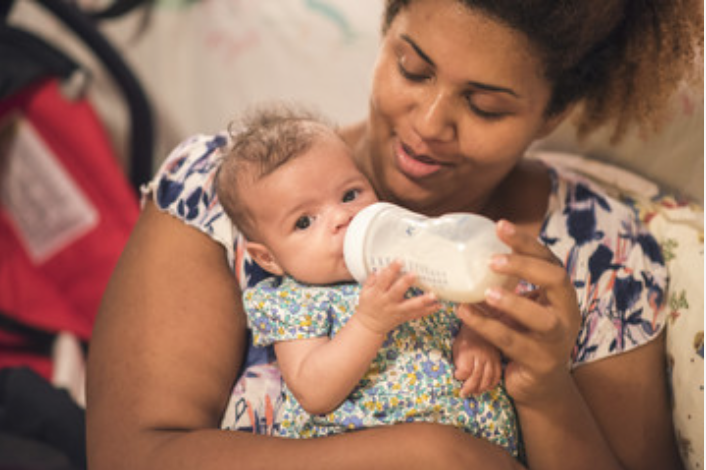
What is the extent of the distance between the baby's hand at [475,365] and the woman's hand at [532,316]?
0.15ft

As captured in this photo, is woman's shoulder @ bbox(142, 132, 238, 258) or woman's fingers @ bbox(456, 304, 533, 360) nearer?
woman's fingers @ bbox(456, 304, 533, 360)

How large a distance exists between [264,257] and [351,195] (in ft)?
0.60

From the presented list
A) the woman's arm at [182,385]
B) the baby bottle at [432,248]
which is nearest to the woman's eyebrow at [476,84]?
the baby bottle at [432,248]

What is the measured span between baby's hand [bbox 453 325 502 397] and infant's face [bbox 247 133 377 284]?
210 mm

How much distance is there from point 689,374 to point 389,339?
1.86 feet

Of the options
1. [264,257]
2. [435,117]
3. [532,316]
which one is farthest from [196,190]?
[532,316]

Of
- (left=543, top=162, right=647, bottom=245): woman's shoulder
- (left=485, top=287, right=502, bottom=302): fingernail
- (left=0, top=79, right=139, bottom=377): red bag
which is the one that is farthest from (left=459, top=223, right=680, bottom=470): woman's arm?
(left=0, top=79, right=139, bottom=377): red bag

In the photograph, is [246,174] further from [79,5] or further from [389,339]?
[79,5]

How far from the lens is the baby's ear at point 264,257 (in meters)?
1.27

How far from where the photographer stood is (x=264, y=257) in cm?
129

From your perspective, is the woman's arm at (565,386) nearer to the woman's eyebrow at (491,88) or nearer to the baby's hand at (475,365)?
the baby's hand at (475,365)

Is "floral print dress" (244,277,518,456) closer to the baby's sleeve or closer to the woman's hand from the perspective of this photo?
the baby's sleeve

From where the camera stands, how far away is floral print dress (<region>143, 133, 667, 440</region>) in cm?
135

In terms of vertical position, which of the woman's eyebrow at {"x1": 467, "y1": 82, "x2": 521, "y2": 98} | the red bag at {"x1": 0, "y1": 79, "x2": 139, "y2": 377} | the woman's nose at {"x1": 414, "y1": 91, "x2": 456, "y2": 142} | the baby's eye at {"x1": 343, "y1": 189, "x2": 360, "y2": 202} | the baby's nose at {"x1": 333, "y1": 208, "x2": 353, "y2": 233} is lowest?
the red bag at {"x1": 0, "y1": 79, "x2": 139, "y2": 377}
